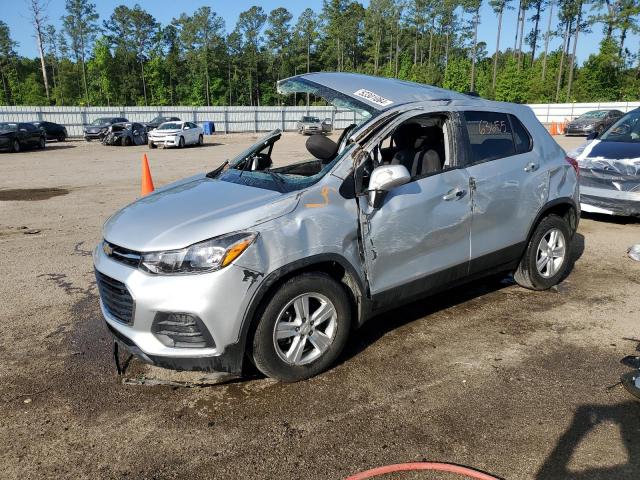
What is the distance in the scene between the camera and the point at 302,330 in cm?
344

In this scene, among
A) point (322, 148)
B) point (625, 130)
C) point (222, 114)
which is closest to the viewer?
point (322, 148)

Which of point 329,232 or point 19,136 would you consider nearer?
point 329,232

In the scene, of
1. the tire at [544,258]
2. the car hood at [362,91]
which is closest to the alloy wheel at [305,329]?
the car hood at [362,91]

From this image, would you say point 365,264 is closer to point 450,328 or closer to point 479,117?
point 450,328

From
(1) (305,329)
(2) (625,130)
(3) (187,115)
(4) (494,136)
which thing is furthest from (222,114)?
(1) (305,329)

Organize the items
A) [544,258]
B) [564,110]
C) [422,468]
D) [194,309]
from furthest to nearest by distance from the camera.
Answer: [564,110], [544,258], [194,309], [422,468]

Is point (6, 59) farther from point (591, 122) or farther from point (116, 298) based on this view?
point (116, 298)

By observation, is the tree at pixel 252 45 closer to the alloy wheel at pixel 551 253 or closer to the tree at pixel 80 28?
the tree at pixel 80 28

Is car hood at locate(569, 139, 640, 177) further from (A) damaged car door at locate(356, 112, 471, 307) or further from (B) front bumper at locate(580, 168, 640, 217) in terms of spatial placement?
(A) damaged car door at locate(356, 112, 471, 307)

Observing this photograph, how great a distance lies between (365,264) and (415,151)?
50.1 inches

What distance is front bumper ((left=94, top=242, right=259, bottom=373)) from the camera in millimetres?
3020

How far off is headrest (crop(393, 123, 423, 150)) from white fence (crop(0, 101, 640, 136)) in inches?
1432

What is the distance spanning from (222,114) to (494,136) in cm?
4228

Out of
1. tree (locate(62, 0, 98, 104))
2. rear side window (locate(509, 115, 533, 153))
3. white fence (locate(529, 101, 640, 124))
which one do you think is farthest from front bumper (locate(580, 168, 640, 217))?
tree (locate(62, 0, 98, 104))
